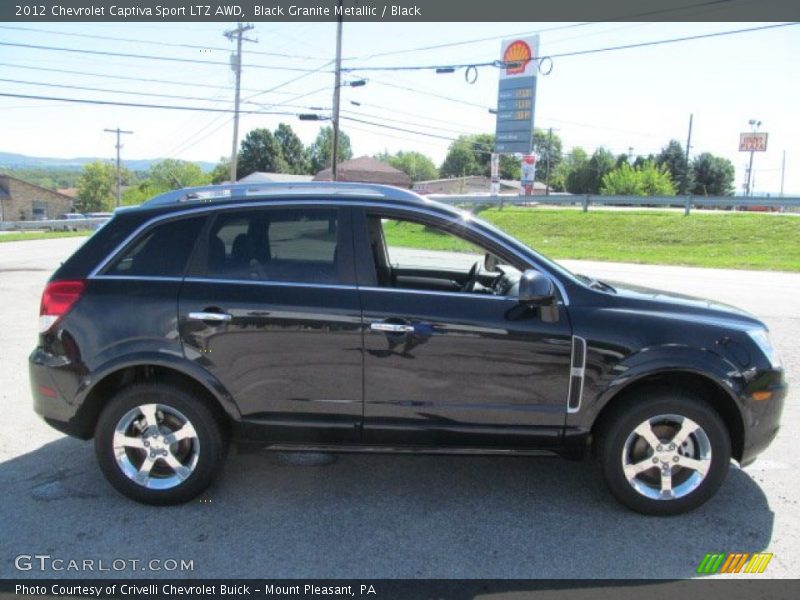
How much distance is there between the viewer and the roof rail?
355cm

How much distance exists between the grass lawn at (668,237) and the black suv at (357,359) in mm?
14517

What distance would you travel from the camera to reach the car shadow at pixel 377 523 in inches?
114

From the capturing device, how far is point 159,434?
3.38m

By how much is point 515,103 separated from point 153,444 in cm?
3860

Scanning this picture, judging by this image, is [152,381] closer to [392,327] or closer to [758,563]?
[392,327]

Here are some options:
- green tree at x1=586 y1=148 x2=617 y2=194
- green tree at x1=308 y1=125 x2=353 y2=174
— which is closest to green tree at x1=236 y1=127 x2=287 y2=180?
green tree at x1=308 y1=125 x2=353 y2=174

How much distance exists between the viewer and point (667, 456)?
3.31 m

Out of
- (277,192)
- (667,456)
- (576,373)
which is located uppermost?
(277,192)

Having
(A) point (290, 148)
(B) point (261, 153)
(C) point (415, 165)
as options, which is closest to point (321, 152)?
(A) point (290, 148)

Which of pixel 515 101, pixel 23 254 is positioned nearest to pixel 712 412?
pixel 23 254

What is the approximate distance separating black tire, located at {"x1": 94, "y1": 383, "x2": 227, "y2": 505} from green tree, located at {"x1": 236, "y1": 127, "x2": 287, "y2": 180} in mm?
89691

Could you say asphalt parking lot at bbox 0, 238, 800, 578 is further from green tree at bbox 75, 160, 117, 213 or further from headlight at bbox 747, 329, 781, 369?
green tree at bbox 75, 160, 117, 213

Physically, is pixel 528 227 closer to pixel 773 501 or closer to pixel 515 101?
pixel 515 101

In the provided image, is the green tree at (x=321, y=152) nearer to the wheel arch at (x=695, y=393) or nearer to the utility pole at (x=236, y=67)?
the utility pole at (x=236, y=67)
